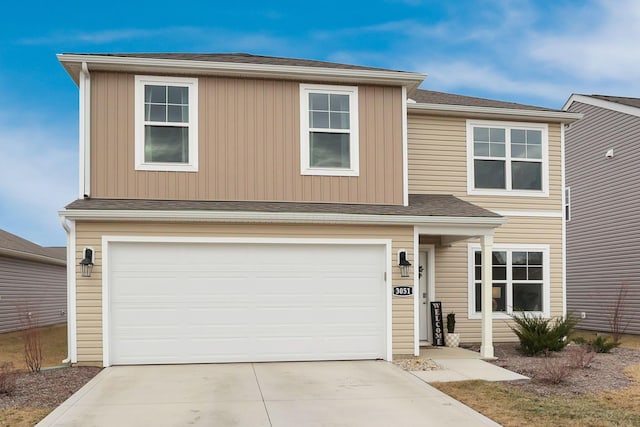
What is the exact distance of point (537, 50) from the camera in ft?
66.8

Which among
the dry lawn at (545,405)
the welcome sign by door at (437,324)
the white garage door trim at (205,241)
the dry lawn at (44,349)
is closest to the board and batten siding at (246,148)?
the white garage door trim at (205,241)

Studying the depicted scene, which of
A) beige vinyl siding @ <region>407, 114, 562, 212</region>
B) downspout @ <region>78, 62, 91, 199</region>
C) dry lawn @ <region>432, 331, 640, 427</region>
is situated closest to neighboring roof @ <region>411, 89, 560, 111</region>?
beige vinyl siding @ <region>407, 114, 562, 212</region>

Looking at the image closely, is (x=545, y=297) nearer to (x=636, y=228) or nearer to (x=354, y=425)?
(x=636, y=228)

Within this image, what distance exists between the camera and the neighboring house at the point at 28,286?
19688 mm

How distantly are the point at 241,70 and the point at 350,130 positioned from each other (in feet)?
7.75

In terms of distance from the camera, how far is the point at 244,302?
36.8 ft

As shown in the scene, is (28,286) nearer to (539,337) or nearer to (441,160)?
(441,160)

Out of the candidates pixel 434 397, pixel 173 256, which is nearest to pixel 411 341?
pixel 434 397

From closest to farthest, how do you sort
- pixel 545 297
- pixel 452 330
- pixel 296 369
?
1. pixel 296 369
2. pixel 452 330
3. pixel 545 297

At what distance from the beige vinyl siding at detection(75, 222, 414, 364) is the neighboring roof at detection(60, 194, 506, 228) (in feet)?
0.68

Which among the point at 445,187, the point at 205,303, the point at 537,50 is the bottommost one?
the point at 205,303

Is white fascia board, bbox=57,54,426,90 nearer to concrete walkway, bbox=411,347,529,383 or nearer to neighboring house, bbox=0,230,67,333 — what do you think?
concrete walkway, bbox=411,347,529,383

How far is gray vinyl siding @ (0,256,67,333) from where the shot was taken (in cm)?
1980

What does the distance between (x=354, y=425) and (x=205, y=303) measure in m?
4.79
